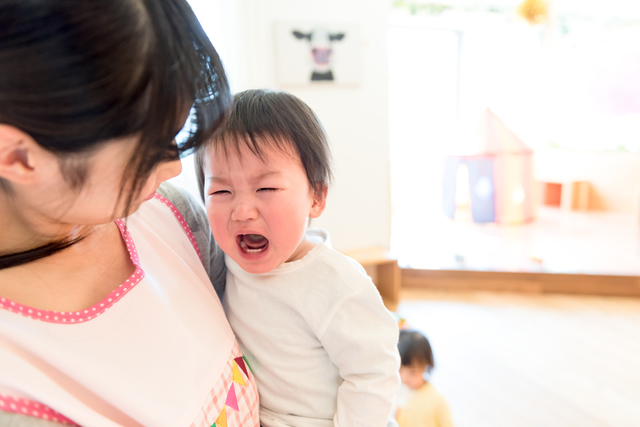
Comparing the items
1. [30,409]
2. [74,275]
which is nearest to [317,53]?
[74,275]

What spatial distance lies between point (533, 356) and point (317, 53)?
252 cm

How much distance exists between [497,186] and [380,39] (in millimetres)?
2180

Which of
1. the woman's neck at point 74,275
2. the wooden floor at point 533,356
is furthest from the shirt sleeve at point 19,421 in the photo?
the wooden floor at point 533,356

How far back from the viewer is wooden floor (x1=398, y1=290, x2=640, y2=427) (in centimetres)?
201

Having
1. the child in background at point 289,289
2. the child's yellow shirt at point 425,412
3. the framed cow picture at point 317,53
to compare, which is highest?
the framed cow picture at point 317,53

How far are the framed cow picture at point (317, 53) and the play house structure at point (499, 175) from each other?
2.02 meters

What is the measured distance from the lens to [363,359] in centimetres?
77

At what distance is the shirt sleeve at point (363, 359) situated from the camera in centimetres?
76

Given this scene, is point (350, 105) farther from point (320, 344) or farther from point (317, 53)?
point (320, 344)

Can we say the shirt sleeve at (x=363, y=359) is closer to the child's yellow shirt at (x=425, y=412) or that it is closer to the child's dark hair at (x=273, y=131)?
the child's dark hair at (x=273, y=131)

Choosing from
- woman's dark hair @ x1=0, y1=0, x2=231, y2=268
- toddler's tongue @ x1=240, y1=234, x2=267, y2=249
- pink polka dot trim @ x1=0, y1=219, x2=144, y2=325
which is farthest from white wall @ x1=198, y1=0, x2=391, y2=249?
woman's dark hair @ x1=0, y1=0, x2=231, y2=268

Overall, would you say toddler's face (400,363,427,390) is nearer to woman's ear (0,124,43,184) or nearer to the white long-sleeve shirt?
the white long-sleeve shirt

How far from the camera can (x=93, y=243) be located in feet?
1.99

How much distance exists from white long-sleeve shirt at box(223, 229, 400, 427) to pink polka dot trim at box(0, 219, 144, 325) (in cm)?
27
